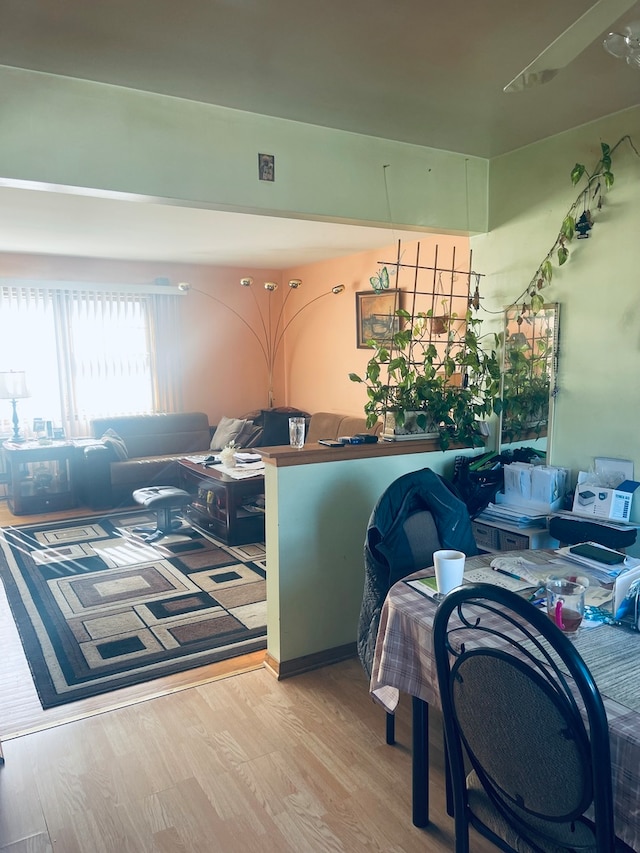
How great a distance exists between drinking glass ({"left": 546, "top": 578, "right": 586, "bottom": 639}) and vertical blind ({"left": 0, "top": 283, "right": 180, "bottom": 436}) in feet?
19.2

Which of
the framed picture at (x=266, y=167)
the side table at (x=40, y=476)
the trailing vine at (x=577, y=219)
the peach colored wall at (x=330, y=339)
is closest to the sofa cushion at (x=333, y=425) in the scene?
the peach colored wall at (x=330, y=339)

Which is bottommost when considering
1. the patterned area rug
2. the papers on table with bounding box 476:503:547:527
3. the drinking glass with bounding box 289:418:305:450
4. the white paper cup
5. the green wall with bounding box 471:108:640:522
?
the patterned area rug

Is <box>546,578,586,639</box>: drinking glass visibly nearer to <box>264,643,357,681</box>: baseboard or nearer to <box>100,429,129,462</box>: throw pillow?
<box>264,643,357,681</box>: baseboard

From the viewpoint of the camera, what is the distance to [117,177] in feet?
7.64

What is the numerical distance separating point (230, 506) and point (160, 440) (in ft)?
7.28

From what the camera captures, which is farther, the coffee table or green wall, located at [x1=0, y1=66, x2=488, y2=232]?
the coffee table

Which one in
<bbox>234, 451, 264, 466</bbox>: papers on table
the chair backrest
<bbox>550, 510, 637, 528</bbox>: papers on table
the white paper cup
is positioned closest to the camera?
the white paper cup

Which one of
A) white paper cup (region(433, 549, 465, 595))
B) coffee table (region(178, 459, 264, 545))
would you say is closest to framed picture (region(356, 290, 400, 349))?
coffee table (region(178, 459, 264, 545))

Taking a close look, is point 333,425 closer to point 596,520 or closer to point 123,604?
point 123,604

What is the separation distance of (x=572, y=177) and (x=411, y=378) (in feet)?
3.75

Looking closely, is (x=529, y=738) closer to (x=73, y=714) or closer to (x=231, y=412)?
(x=73, y=714)

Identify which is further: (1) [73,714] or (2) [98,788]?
(1) [73,714]

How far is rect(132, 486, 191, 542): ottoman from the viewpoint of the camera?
15.1 ft

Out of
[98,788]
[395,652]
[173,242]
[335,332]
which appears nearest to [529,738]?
[395,652]
